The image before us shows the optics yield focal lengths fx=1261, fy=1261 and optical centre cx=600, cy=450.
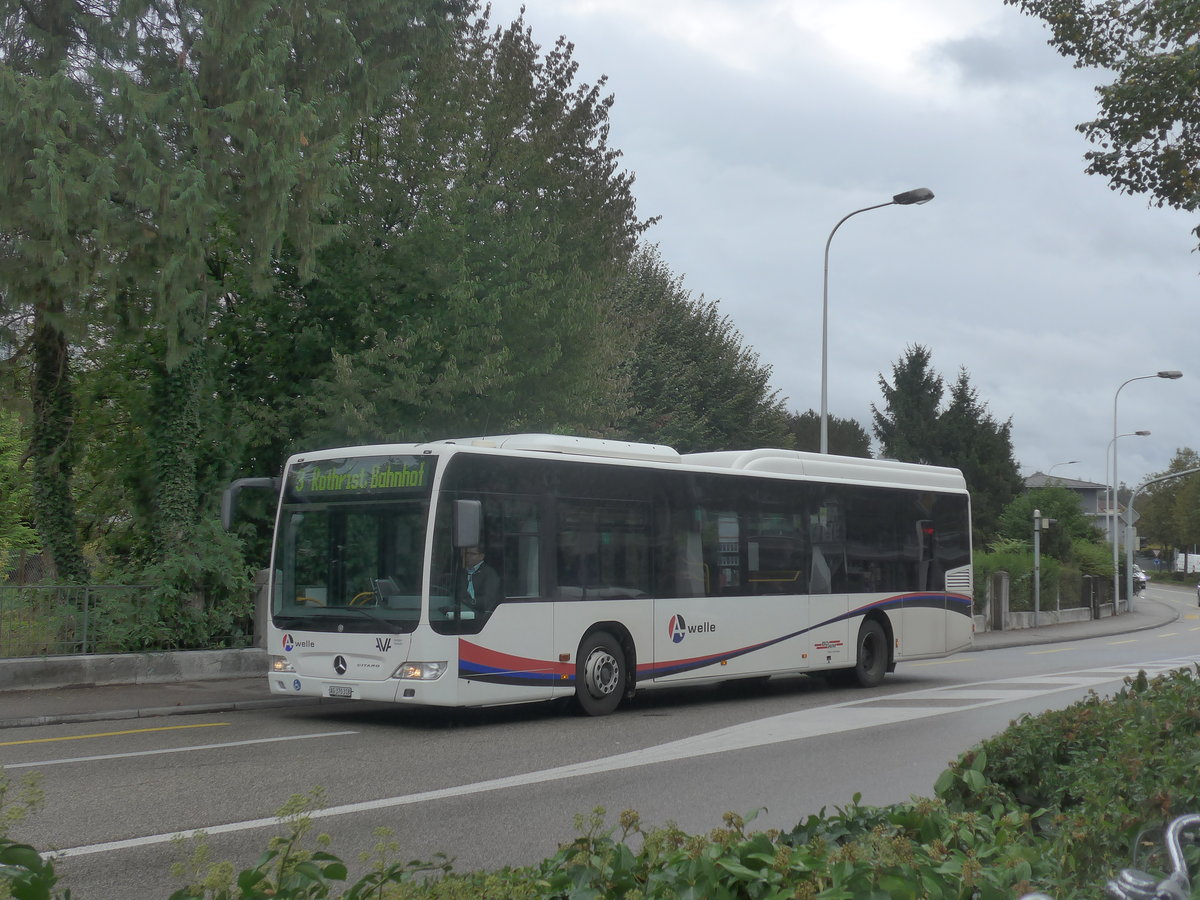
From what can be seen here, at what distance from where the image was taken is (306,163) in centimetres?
1588

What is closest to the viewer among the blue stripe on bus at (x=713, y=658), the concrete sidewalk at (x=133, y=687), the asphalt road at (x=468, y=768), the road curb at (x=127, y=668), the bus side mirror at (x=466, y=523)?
the asphalt road at (x=468, y=768)

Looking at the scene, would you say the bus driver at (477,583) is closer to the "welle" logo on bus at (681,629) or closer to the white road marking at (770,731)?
the white road marking at (770,731)

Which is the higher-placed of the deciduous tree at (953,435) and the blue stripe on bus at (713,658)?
the deciduous tree at (953,435)

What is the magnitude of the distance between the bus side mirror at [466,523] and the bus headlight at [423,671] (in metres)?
1.19

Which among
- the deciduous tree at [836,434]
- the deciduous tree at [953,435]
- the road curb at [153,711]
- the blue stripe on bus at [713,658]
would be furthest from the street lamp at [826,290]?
the deciduous tree at [836,434]

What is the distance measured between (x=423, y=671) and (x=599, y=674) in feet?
7.70

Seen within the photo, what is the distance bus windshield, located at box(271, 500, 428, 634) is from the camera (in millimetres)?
12344

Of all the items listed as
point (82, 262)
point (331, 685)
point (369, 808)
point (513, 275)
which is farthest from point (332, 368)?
point (369, 808)

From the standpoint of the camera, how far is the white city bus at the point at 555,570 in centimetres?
1233

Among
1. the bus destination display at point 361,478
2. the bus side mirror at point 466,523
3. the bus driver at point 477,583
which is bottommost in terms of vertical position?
the bus driver at point 477,583

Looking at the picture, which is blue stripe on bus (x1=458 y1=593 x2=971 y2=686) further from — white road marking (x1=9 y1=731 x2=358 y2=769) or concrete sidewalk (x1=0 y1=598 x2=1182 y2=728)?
concrete sidewalk (x1=0 y1=598 x2=1182 y2=728)

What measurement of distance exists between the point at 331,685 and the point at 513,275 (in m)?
9.79

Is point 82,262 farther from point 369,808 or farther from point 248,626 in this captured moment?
point 369,808

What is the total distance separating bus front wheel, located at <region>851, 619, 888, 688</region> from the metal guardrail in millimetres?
9436
